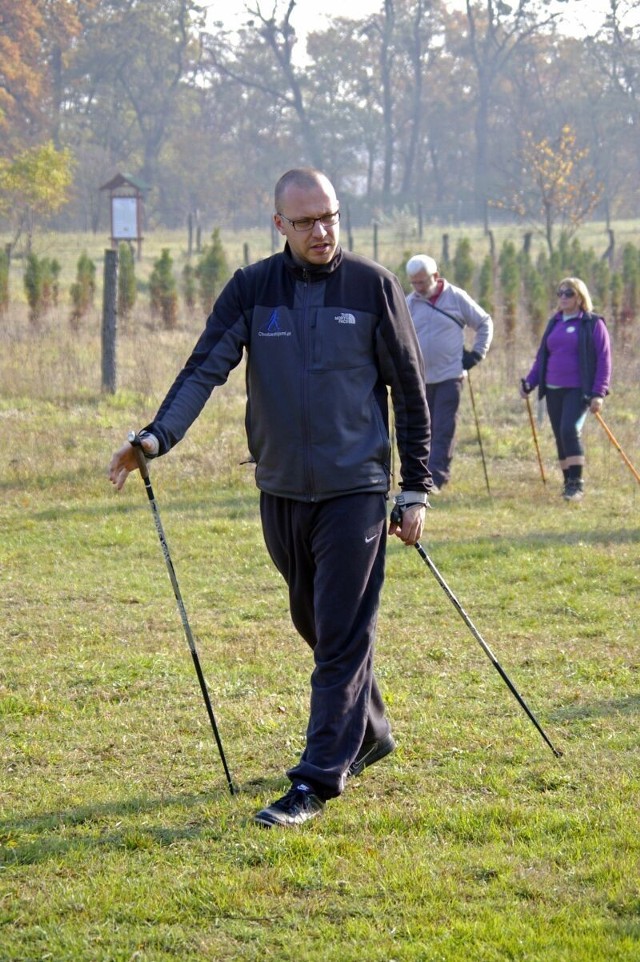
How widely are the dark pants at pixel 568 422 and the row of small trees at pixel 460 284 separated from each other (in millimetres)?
10834

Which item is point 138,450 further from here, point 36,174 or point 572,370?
point 36,174

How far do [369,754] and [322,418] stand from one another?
4.44 feet

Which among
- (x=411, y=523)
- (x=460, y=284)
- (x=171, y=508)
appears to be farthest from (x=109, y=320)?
(x=460, y=284)

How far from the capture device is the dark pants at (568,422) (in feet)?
40.4

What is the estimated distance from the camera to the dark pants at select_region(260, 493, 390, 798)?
477 cm

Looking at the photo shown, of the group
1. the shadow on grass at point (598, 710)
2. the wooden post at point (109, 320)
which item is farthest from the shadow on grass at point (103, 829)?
the wooden post at point (109, 320)

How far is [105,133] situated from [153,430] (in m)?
60.0

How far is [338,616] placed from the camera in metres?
4.78

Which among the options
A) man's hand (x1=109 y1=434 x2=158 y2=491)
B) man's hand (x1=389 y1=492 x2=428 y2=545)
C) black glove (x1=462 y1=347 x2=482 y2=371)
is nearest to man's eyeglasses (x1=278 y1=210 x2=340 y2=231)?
man's hand (x1=109 y1=434 x2=158 y2=491)

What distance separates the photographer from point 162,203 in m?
62.0

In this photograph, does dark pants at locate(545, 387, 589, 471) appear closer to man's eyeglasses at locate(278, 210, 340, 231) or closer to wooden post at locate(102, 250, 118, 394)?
wooden post at locate(102, 250, 118, 394)

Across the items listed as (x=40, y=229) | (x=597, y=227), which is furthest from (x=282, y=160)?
(x=40, y=229)

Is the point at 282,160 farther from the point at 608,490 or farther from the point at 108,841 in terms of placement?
the point at 108,841

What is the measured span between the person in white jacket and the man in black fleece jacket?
7.31 meters
